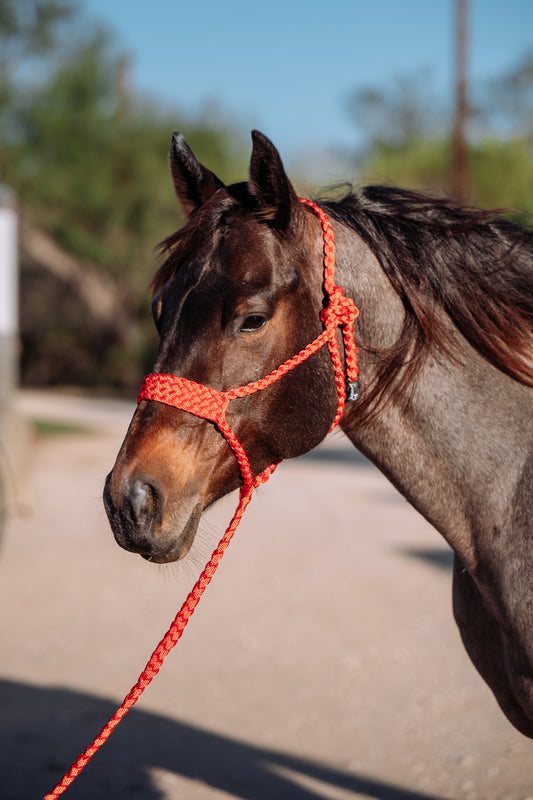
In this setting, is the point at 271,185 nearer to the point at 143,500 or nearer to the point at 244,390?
the point at 244,390

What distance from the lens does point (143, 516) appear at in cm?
169

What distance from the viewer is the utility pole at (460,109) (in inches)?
640

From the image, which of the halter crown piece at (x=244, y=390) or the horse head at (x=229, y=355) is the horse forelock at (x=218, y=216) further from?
the halter crown piece at (x=244, y=390)

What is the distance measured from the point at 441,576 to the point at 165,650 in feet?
14.0

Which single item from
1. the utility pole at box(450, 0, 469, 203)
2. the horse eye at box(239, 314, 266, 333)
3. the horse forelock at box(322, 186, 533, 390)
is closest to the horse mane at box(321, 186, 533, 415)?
the horse forelock at box(322, 186, 533, 390)

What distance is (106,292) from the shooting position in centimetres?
2605

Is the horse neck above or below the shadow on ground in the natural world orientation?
above

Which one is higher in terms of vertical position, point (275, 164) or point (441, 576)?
point (275, 164)

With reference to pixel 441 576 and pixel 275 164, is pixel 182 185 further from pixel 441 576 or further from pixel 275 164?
pixel 441 576

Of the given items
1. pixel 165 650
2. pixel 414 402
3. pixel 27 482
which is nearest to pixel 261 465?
pixel 414 402

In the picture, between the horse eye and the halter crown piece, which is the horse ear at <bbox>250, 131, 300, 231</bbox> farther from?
the horse eye

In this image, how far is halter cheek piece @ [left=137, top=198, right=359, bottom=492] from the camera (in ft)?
5.73

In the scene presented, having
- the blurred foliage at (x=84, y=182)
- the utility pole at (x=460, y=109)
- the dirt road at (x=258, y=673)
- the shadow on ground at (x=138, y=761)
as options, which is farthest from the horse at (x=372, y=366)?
the blurred foliage at (x=84, y=182)

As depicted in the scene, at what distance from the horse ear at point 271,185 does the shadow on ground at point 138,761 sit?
2475 millimetres
